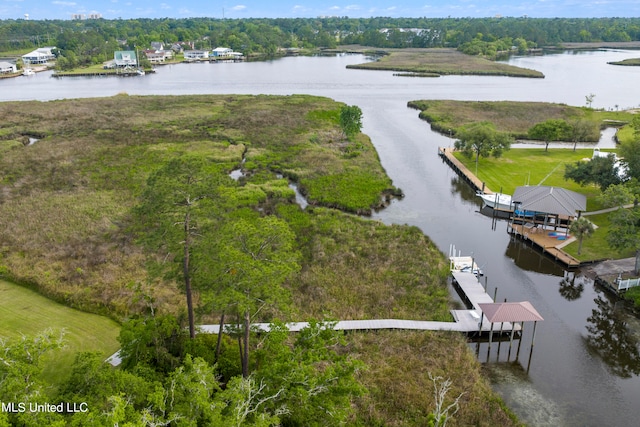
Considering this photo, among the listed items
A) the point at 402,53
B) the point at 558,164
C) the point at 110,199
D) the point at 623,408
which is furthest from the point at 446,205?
the point at 402,53

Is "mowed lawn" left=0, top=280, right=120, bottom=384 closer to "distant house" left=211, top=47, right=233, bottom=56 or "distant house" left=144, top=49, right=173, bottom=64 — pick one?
"distant house" left=144, top=49, right=173, bottom=64

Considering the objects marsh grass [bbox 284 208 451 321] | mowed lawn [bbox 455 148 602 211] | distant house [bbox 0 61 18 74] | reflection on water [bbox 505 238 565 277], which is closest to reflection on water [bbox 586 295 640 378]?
reflection on water [bbox 505 238 565 277]

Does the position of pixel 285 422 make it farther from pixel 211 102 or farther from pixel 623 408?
pixel 211 102

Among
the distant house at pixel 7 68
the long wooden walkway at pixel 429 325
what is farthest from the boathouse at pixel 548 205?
the distant house at pixel 7 68

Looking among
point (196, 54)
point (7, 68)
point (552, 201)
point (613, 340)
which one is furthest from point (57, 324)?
point (196, 54)

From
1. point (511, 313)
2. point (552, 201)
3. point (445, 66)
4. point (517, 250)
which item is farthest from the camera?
point (445, 66)

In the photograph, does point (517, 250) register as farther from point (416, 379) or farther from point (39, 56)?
point (39, 56)
